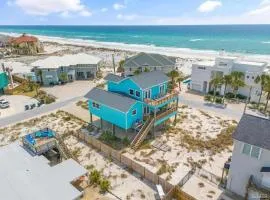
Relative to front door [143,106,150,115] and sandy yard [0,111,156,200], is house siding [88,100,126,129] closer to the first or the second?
front door [143,106,150,115]

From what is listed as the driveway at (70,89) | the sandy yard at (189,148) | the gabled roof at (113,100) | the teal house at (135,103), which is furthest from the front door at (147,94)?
the driveway at (70,89)

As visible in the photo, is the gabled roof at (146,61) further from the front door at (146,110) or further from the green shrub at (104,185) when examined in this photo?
the green shrub at (104,185)

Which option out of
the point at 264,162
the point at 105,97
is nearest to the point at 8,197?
the point at 105,97

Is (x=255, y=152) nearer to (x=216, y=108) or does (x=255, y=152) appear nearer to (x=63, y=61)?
(x=216, y=108)

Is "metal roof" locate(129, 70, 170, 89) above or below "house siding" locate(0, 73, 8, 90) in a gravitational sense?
above

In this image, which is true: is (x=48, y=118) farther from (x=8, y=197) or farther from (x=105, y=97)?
(x=8, y=197)

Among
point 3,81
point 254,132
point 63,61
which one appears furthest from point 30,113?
point 254,132

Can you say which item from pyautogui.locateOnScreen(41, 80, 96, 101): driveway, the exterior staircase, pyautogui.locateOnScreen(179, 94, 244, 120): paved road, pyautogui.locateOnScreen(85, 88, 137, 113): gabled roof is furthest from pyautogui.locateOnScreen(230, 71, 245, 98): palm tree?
pyautogui.locateOnScreen(41, 80, 96, 101): driveway
